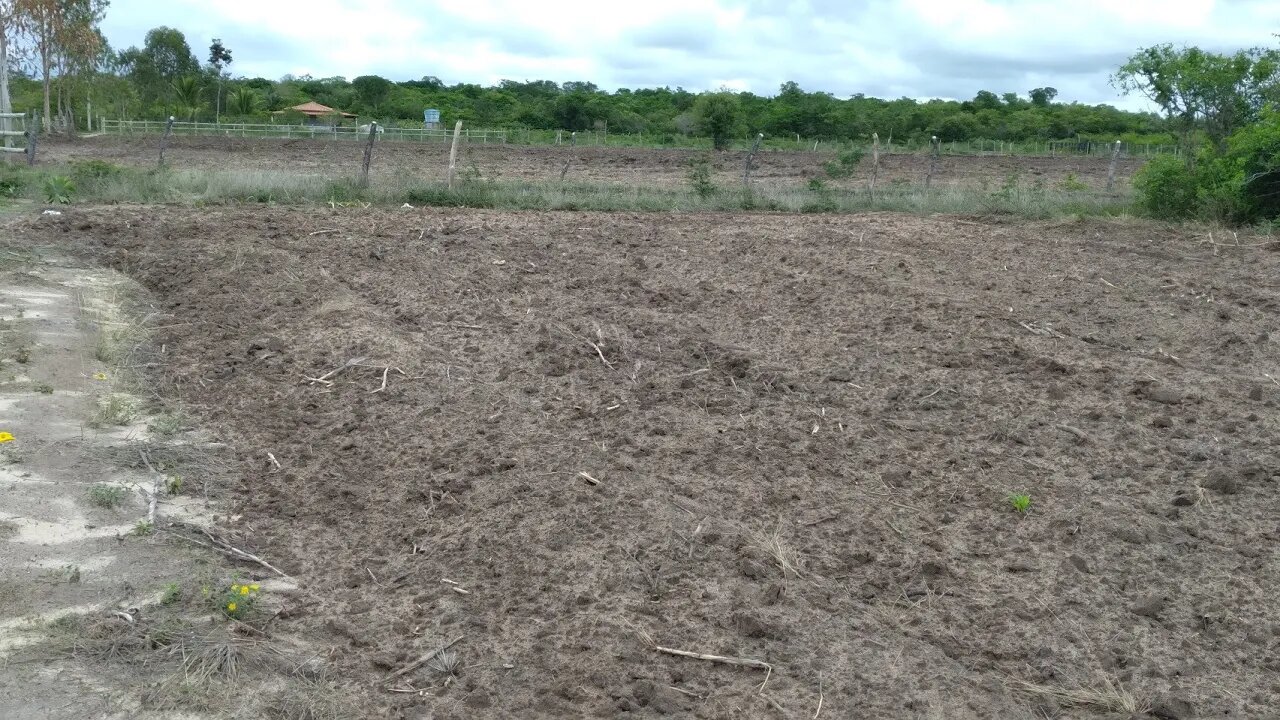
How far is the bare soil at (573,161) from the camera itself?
2863cm

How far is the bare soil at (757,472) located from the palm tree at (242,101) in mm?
56707

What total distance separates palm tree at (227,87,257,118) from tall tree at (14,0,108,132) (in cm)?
2113

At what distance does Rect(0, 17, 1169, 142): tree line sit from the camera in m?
51.6

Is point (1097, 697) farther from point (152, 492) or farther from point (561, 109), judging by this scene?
point (561, 109)

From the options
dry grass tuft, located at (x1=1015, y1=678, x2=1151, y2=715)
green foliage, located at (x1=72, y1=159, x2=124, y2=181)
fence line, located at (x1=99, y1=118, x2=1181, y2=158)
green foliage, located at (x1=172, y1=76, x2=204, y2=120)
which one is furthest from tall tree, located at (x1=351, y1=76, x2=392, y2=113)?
dry grass tuft, located at (x1=1015, y1=678, x2=1151, y2=715)

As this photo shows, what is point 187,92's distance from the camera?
197 feet

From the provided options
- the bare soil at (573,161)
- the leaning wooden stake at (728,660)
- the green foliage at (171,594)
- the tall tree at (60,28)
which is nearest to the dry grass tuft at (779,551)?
the leaning wooden stake at (728,660)

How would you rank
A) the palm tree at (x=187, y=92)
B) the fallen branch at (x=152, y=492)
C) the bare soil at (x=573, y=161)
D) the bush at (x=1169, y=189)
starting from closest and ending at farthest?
the fallen branch at (x=152, y=492), the bush at (x=1169, y=189), the bare soil at (x=573, y=161), the palm tree at (x=187, y=92)

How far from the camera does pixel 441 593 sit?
4.71 m

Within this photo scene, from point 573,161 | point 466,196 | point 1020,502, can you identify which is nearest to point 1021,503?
point 1020,502

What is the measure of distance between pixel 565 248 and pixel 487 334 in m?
3.08

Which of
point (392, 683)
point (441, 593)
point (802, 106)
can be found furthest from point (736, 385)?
point (802, 106)

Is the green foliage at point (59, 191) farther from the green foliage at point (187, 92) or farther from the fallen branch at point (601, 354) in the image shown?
the green foliage at point (187, 92)

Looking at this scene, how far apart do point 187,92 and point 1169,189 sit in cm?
5741
